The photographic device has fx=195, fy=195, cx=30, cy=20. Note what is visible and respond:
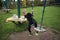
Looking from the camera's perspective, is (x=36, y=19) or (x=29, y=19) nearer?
(x=29, y=19)

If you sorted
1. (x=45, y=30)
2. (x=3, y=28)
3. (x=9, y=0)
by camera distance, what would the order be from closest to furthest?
1. (x=45, y=30)
2. (x=3, y=28)
3. (x=9, y=0)

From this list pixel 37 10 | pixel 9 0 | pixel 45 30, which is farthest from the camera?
pixel 9 0

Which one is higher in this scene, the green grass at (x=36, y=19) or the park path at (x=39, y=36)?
the green grass at (x=36, y=19)

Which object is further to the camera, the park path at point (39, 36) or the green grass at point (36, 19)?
the green grass at point (36, 19)

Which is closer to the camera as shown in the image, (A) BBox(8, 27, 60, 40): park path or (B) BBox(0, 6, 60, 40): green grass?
(A) BBox(8, 27, 60, 40): park path

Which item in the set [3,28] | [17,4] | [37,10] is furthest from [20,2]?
[3,28]

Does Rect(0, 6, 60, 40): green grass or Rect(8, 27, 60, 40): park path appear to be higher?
Rect(0, 6, 60, 40): green grass

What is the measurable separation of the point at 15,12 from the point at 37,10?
26 cm

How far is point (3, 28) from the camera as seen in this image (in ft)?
6.62

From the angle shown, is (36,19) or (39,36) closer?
(39,36)

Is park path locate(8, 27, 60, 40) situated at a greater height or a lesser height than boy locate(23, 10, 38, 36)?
lesser

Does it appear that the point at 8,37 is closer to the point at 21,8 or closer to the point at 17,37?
the point at 17,37

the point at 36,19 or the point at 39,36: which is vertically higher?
the point at 36,19

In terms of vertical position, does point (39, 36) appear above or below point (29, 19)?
below
